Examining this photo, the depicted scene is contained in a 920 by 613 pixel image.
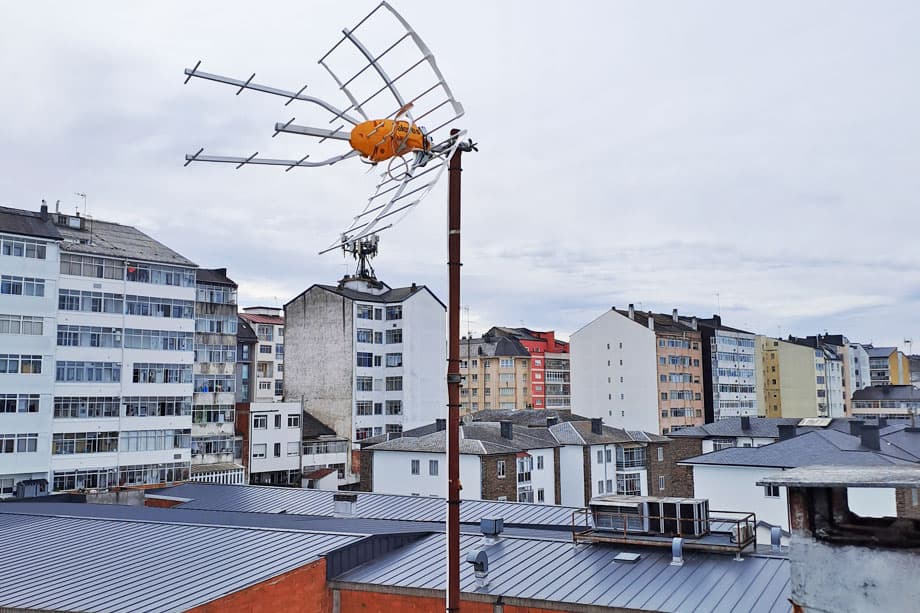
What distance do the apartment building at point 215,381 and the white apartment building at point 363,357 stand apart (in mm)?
11580

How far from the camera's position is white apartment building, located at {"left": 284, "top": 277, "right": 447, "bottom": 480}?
276 feet

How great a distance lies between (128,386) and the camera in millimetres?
59656

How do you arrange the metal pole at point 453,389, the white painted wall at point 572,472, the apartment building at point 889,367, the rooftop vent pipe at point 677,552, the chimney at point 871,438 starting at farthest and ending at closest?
the apartment building at point 889,367 → the white painted wall at point 572,472 → the chimney at point 871,438 → the rooftop vent pipe at point 677,552 → the metal pole at point 453,389

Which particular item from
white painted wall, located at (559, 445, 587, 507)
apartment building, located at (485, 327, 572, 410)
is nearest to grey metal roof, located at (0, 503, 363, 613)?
white painted wall, located at (559, 445, 587, 507)

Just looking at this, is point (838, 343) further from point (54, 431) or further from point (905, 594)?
point (905, 594)

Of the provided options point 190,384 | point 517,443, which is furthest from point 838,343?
point 190,384

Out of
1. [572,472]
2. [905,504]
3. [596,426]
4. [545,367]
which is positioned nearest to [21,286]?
[572,472]

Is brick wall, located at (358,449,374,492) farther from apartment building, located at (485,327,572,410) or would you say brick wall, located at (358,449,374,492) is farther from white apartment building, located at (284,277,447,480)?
apartment building, located at (485,327,572,410)

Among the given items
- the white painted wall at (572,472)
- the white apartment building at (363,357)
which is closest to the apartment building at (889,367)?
the white apartment building at (363,357)

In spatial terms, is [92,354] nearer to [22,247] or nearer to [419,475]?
[22,247]

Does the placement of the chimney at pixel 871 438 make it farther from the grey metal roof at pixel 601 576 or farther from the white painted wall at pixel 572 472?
the grey metal roof at pixel 601 576

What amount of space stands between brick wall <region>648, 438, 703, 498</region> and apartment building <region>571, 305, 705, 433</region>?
29206mm

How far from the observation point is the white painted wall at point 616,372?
10300 centimetres

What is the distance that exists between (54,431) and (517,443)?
3420 centimetres
